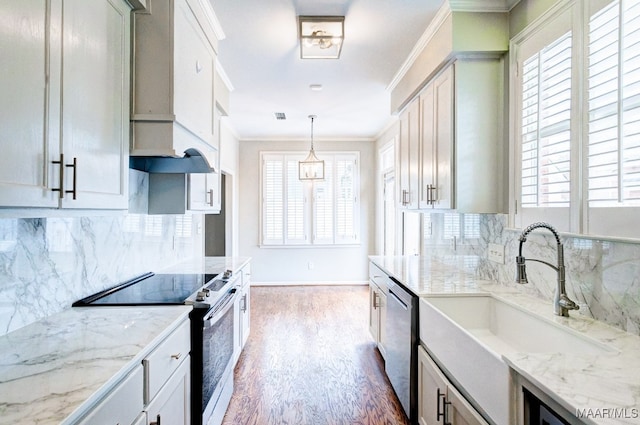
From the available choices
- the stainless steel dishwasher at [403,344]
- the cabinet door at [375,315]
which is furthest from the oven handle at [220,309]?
the cabinet door at [375,315]

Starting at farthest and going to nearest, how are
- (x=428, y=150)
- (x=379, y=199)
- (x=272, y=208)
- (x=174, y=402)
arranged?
(x=272, y=208), (x=379, y=199), (x=428, y=150), (x=174, y=402)

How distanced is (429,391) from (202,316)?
131 centimetres

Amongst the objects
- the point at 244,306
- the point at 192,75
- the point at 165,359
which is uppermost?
the point at 192,75

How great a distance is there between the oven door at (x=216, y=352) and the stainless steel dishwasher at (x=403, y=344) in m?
1.18

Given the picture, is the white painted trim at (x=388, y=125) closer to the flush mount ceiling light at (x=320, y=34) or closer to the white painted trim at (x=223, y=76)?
the flush mount ceiling light at (x=320, y=34)

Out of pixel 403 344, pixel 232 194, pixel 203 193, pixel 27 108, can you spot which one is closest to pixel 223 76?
pixel 203 193

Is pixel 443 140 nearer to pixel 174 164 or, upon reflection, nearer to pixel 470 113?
pixel 470 113

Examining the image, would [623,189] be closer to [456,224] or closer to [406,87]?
[456,224]

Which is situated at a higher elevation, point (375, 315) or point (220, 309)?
point (220, 309)

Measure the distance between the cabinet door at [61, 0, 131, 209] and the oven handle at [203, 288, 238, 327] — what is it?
0.74m

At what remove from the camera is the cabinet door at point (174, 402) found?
4.10 feet

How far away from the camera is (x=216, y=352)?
1951 millimetres

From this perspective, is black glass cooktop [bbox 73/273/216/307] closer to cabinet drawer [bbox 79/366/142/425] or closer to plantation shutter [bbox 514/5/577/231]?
cabinet drawer [bbox 79/366/142/425]

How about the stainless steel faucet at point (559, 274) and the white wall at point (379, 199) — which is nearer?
the stainless steel faucet at point (559, 274)
